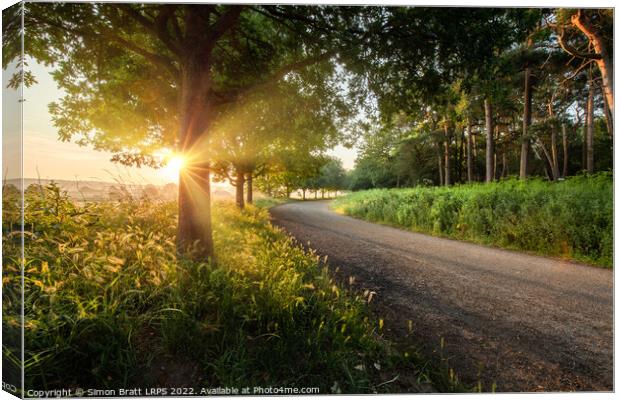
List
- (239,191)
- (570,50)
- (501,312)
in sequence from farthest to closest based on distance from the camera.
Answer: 1. (239,191)
2. (501,312)
3. (570,50)

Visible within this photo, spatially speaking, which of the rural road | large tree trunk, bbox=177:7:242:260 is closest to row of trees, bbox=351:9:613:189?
the rural road

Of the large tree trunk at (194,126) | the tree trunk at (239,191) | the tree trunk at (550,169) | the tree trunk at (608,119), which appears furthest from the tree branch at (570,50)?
the tree trunk at (239,191)

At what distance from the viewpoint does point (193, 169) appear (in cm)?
355

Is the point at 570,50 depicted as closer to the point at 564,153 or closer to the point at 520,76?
the point at 520,76

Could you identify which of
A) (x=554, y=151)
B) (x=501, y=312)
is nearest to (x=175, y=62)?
(x=501, y=312)

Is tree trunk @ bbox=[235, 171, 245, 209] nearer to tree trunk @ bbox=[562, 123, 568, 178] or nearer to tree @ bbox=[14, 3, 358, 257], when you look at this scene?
tree @ bbox=[14, 3, 358, 257]

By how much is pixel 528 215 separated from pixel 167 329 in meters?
6.98

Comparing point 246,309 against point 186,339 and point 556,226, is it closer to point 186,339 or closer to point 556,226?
point 186,339

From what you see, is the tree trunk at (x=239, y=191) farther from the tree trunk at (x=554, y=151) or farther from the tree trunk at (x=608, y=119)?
the tree trunk at (x=608, y=119)

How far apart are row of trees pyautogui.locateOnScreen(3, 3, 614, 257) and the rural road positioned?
2107mm

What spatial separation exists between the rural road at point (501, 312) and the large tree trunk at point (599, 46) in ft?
7.62

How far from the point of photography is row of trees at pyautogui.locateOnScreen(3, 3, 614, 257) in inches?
112

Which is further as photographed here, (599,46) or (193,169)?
(193,169)

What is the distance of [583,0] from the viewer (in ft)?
8.82
